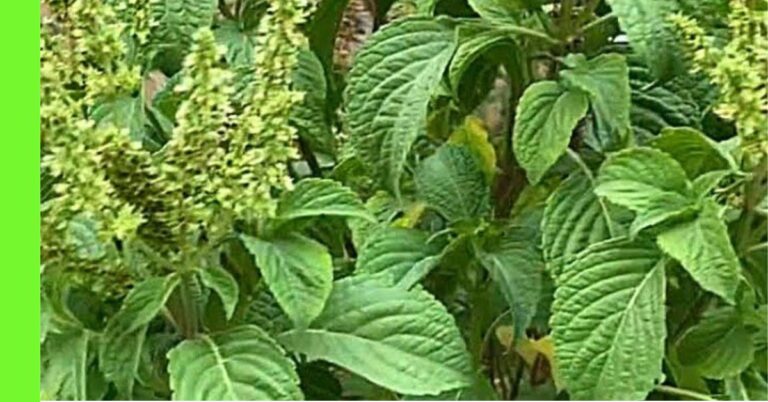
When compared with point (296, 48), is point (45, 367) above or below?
below

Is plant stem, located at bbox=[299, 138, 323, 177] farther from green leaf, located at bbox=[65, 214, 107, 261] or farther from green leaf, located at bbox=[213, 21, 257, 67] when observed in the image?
green leaf, located at bbox=[65, 214, 107, 261]

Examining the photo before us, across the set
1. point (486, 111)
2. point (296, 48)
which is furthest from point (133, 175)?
point (486, 111)

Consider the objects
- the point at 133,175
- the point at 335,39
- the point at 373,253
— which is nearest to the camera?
the point at 133,175

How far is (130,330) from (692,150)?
10.9 inches

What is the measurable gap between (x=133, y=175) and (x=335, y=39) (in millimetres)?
279

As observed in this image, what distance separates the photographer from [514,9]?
70 cm

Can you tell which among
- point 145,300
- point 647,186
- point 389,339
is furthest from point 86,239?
point 647,186

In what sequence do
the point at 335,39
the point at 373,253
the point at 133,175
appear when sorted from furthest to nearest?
the point at 335,39 < the point at 373,253 < the point at 133,175

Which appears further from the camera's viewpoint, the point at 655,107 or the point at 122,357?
the point at 655,107

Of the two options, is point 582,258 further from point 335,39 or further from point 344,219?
point 335,39

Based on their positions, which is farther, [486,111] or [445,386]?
Answer: [486,111]

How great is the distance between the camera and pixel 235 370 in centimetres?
61

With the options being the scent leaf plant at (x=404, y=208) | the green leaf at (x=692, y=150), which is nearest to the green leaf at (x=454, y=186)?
the scent leaf plant at (x=404, y=208)

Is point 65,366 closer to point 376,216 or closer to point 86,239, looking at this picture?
point 86,239
